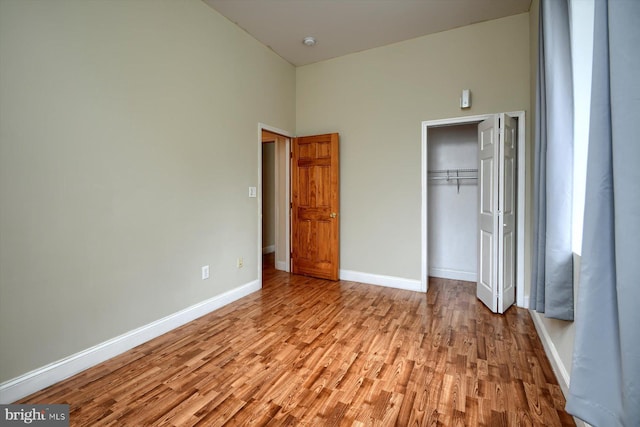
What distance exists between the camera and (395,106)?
3.91m

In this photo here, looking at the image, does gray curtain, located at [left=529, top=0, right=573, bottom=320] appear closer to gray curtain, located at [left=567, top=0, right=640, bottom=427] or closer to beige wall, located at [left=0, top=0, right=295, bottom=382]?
gray curtain, located at [left=567, top=0, right=640, bottom=427]

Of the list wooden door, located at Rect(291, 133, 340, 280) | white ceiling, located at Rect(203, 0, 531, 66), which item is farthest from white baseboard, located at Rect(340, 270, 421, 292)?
white ceiling, located at Rect(203, 0, 531, 66)

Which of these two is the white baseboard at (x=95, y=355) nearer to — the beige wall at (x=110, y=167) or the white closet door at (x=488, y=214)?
the beige wall at (x=110, y=167)

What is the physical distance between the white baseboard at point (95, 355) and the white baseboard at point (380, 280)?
186 cm

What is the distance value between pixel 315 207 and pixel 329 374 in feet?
8.72

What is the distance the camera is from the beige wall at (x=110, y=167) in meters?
1.81

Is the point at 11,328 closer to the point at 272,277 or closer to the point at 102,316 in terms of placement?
the point at 102,316

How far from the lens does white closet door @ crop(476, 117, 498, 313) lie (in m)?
3.04

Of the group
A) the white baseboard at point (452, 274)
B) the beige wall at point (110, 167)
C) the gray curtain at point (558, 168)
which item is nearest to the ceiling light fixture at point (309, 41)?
the beige wall at point (110, 167)

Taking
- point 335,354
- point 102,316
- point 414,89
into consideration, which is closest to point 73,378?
point 102,316

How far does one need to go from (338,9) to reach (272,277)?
3.59 meters

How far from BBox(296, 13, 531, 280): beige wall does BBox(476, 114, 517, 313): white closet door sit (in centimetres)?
49

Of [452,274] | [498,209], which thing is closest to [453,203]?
[452,274]

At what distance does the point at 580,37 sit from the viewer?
1.72 m
